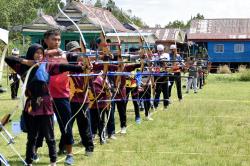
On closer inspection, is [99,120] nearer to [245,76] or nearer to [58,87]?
[58,87]

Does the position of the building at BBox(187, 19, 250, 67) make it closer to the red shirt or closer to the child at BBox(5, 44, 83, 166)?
the red shirt

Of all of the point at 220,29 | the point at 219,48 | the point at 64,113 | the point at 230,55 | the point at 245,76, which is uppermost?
the point at 220,29

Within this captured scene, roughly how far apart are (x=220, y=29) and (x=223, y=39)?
3.79m

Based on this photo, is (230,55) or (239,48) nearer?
(230,55)

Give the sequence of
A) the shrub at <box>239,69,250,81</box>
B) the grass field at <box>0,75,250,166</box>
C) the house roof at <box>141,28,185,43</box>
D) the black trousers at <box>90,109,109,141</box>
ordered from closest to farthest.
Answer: the grass field at <box>0,75,250,166</box> → the black trousers at <box>90,109,109,141</box> → the shrub at <box>239,69,250,81</box> → the house roof at <box>141,28,185,43</box>

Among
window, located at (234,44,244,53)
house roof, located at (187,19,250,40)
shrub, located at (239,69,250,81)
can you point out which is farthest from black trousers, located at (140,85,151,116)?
house roof, located at (187,19,250,40)

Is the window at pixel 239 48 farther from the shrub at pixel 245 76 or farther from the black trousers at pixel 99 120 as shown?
the black trousers at pixel 99 120

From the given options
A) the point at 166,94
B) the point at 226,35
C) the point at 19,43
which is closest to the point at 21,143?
the point at 166,94

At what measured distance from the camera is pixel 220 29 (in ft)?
184

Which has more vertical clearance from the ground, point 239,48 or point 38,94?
point 38,94

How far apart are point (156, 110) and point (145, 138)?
465cm

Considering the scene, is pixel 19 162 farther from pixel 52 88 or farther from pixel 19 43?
pixel 19 43

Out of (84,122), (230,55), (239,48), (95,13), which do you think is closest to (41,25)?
(230,55)

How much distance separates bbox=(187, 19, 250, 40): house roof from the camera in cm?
5319
